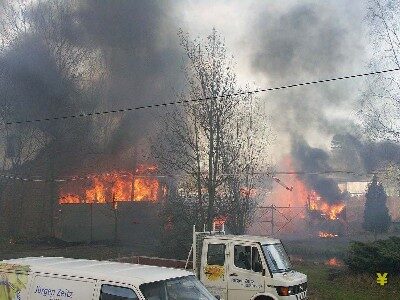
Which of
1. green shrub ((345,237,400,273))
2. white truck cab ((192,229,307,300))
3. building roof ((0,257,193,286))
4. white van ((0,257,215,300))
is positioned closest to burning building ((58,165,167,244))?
green shrub ((345,237,400,273))

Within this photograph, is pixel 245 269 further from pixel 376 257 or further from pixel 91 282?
pixel 376 257

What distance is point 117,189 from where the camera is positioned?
33906mm

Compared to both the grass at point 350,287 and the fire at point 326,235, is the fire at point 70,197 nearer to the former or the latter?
the fire at point 326,235

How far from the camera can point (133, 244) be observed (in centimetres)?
2828

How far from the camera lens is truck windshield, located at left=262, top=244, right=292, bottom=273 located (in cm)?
884

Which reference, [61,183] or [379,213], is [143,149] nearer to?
[61,183]

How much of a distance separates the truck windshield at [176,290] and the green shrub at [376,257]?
8.99 meters

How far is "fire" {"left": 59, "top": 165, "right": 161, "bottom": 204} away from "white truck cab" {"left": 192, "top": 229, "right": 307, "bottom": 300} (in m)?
24.6

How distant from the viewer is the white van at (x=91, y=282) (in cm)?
564

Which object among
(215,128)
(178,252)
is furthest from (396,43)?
(178,252)

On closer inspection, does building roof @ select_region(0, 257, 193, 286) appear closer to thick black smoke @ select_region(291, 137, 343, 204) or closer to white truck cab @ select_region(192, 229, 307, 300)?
white truck cab @ select_region(192, 229, 307, 300)

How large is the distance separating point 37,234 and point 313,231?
2183 cm

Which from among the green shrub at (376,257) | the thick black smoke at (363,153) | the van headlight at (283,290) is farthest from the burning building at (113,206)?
the thick black smoke at (363,153)

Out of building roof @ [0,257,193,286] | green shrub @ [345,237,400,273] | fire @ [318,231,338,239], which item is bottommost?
fire @ [318,231,338,239]
